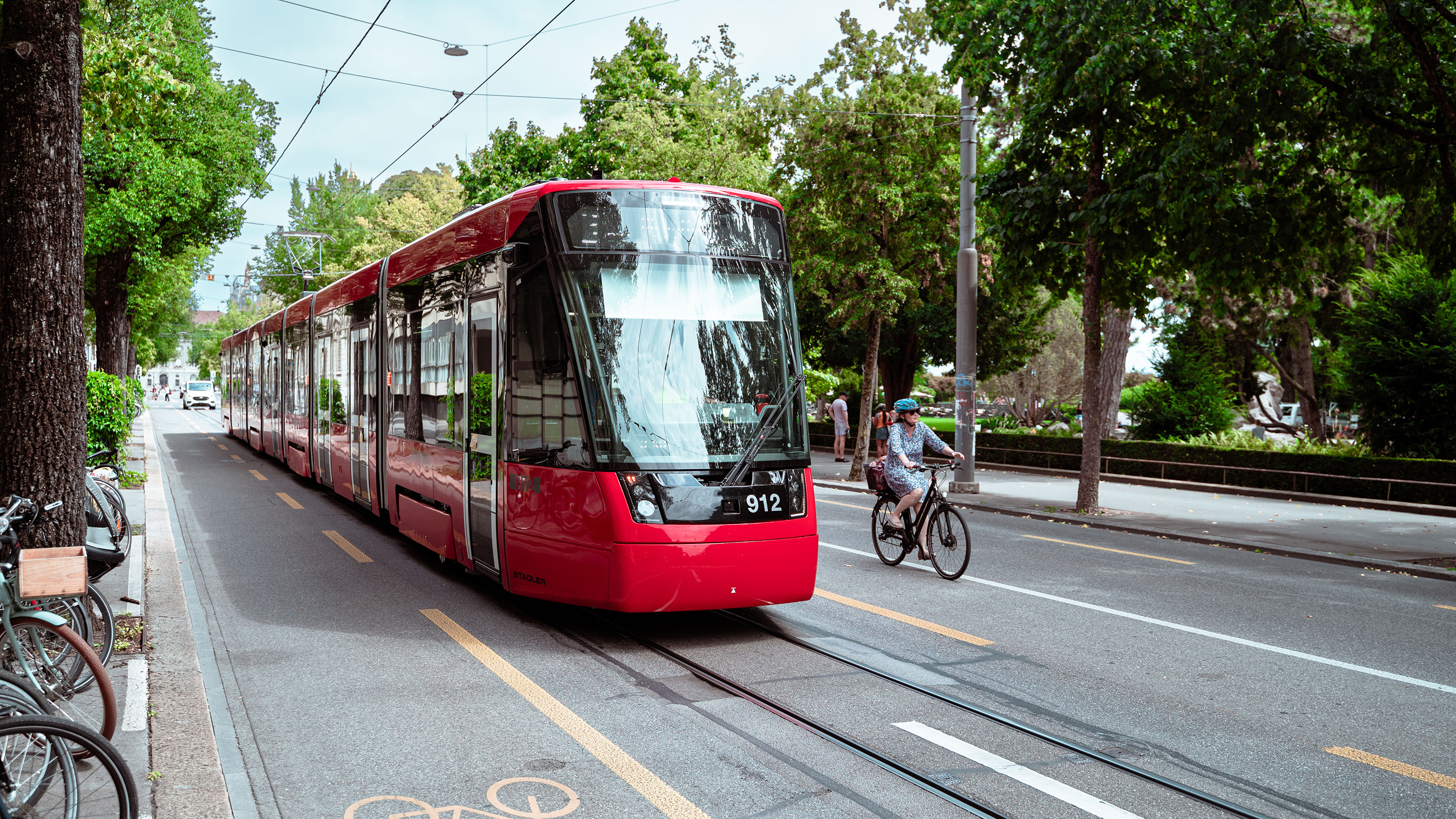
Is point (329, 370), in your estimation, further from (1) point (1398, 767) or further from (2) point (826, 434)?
(2) point (826, 434)

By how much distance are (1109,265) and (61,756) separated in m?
16.1

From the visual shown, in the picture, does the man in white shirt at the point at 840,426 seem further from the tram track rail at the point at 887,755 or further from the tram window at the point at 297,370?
the tram track rail at the point at 887,755

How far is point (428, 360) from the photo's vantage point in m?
9.83

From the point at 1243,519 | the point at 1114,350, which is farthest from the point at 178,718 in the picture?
the point at 1114,350

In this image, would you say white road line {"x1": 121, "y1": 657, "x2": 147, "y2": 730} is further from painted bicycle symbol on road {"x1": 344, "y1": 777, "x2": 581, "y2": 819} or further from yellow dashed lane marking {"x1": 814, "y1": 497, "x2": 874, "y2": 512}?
yellow dashed lane marking {"x1": 814, "y1": 497, "x2": 874, "y2": 512}

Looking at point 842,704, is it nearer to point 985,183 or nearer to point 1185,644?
point 1185,644

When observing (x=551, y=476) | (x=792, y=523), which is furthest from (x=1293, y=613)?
(x=551, y=476)

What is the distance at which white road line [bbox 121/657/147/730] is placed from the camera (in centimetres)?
527

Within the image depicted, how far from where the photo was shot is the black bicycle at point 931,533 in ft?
33.3

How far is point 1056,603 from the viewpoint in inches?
354

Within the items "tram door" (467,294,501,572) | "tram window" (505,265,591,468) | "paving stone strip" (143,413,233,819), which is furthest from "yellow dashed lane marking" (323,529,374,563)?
"tram window" (505,265,591,468)

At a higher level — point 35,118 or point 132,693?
point 35,118

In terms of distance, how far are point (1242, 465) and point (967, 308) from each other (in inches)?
253

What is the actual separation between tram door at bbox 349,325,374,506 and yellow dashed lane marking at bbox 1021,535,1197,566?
8.27 m
